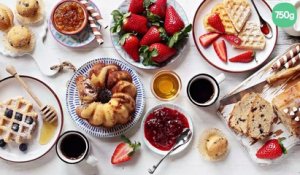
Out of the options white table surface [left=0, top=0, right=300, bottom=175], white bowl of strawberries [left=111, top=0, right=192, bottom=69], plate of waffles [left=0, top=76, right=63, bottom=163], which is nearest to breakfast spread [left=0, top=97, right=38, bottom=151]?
plate of waffles [left=0, top=76, right=63, bottom=163]

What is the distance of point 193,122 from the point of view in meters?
2.30

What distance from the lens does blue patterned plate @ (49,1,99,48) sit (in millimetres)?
2295

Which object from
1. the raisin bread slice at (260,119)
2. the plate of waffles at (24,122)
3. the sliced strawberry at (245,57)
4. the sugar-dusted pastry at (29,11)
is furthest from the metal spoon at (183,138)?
the sugar-dusted pastry at (29,11)

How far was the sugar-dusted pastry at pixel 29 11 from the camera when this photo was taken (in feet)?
7.42

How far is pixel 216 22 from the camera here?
2.28 meters

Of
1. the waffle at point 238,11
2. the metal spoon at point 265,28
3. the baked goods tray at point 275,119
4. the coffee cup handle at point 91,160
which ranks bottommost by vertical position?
the coffee cup handle at point 91,160

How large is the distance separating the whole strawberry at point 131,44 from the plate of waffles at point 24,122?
1.07 feet

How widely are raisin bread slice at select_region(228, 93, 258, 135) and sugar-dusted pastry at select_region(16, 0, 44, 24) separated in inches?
32.3

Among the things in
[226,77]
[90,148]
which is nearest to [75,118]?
[90,148]

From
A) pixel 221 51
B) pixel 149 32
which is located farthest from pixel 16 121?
pixel 221 51

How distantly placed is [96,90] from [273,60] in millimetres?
673

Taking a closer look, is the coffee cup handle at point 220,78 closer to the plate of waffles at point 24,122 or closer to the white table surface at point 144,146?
the white table surface at point 144,146

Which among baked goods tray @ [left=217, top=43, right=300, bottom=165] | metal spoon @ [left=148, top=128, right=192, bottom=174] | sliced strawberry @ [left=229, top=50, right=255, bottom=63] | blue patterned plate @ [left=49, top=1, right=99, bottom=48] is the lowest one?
metal spoon @ [left=148, top=128, right=192, bottom=174]

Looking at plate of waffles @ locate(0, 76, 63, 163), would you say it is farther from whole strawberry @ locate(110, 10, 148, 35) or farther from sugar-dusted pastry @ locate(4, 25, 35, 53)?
whole strawberry @ locate(110, 10, 148, 35)
